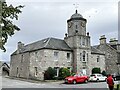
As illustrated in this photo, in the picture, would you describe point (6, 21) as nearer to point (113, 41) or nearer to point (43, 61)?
point (43, 61)

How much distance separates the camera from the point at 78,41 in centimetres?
3944

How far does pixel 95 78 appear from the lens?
3322 centimetres

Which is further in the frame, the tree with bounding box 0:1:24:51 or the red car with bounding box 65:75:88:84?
the red car with bounding box 65:75:88:84

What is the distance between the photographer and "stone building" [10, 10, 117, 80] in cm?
3675

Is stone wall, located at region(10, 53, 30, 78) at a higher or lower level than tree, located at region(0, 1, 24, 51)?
lower

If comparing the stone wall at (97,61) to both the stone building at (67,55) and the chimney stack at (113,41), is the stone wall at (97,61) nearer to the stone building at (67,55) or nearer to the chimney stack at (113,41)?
the stone building at (67,55)

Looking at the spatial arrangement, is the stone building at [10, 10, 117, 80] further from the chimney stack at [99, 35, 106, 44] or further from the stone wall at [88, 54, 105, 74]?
the chimney stack at [99, 35, 106, 44]

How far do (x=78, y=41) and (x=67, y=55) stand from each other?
316 cm

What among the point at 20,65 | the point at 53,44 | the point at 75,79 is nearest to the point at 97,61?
the point at 53,44

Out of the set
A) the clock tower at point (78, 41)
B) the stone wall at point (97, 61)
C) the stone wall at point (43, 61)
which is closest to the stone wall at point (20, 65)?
the stone wall at point (43, 61)

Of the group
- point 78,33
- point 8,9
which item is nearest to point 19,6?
point 8,9

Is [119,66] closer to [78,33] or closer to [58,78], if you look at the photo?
[78,33]

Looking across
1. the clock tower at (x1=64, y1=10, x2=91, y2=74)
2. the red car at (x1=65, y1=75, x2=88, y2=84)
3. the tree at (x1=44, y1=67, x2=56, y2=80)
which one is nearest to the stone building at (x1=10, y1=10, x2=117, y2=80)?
the clock tower at (x1=64, y1=10, x2=91, y2=74)

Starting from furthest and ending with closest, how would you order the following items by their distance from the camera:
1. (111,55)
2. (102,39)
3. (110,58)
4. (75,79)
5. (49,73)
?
(102,39), (110,58), (111,55), (49,73), (75,79)
